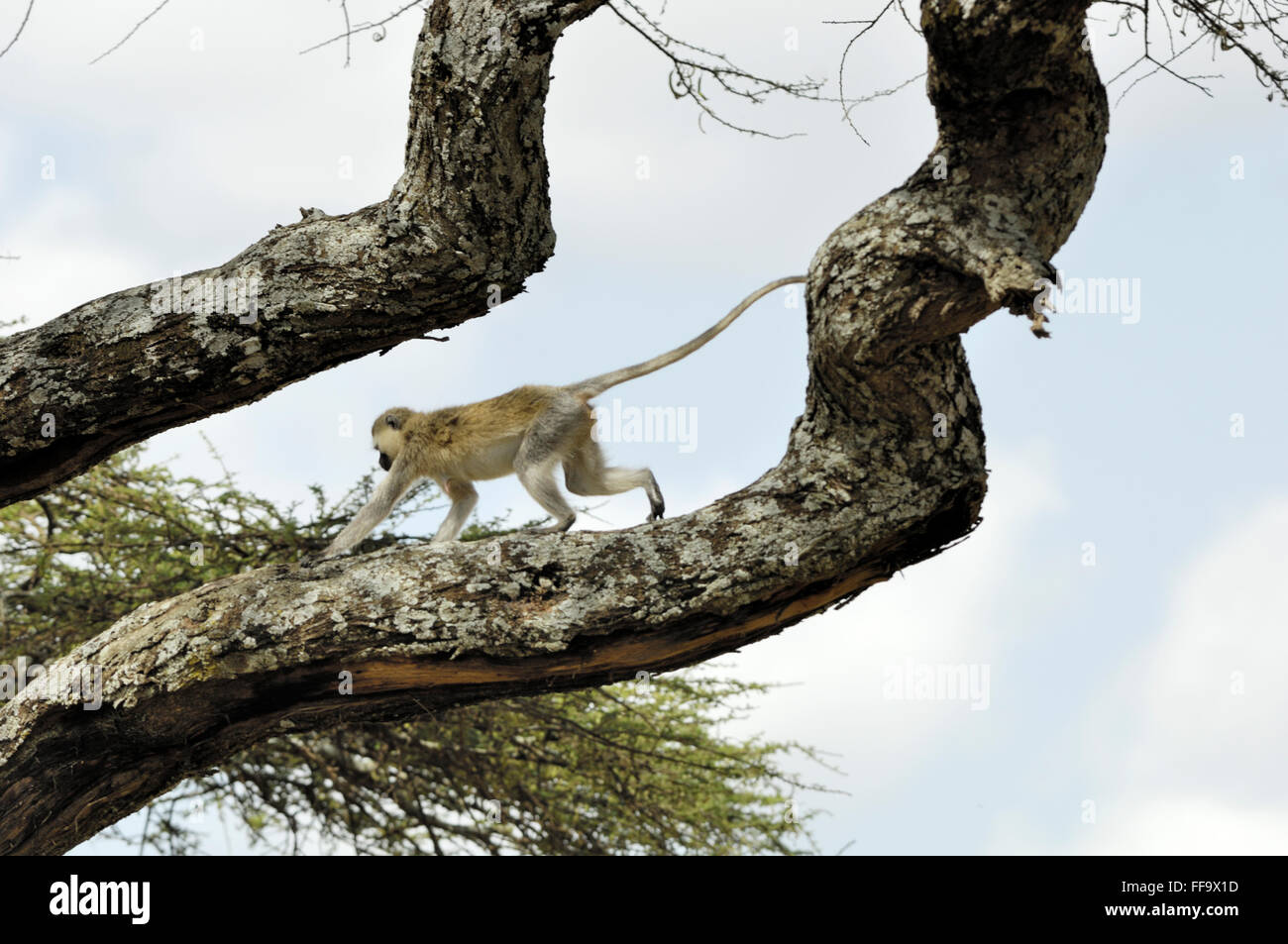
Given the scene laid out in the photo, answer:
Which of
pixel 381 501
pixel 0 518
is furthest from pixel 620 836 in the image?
pixel 0 518

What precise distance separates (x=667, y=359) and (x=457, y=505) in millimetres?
1276

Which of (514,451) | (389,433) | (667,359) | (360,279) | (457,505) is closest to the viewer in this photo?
(360,279)

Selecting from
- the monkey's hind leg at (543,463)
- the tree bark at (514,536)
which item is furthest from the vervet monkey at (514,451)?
the tree bark at (514,536)

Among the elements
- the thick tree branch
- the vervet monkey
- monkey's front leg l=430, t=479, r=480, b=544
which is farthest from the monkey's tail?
the thick tree branch

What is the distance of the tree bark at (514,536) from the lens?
341 centimetres

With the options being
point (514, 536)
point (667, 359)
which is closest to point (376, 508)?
point (667, 359)

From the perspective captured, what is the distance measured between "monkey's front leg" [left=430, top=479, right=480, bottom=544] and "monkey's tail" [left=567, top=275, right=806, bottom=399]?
714 millimetres

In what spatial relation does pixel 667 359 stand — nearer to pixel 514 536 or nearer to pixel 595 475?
pixel 595 475

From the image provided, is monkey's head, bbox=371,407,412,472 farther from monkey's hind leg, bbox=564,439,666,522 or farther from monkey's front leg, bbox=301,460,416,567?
monkey's hind leg, bbox=564,439,666,522

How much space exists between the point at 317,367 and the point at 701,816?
458 centimetres

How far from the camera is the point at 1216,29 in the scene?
3750mm

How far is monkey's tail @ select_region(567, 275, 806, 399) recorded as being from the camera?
14.8 feet

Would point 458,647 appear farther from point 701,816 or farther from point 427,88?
point 701,816

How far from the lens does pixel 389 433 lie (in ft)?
18.9
